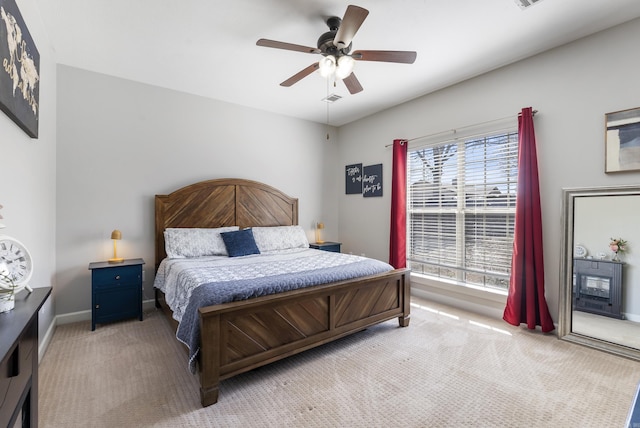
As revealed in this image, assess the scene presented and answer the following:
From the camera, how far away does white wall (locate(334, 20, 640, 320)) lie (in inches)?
100

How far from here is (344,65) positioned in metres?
2.37

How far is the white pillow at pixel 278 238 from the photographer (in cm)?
399

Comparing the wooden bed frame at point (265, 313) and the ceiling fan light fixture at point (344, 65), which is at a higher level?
the ceiling fan light fixture at point (344, 65)

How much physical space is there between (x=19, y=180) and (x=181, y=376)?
70.1 inches

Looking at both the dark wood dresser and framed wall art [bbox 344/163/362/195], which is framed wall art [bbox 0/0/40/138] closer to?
the dark wood dresser

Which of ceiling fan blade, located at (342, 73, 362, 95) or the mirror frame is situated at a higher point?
ceiling fan blade, located at (342, 73, 362, 95)

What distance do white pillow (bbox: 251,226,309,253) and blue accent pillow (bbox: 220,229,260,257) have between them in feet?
0.59

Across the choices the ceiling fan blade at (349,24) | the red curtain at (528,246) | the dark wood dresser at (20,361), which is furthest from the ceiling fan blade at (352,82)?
the dark wood dresser at (20,361)

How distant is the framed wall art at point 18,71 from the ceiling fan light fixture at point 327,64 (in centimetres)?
189

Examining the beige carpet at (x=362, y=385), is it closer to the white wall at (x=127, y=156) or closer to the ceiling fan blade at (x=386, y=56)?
the white wall at (x=127, y=156)

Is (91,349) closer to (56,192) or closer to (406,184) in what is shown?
(56,192)

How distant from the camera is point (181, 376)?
2.20m

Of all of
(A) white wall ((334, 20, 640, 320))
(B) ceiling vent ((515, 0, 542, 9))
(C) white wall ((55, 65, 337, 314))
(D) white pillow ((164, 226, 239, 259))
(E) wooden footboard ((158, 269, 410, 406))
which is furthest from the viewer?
(D) white pillow ((164, 226, 239, 259))

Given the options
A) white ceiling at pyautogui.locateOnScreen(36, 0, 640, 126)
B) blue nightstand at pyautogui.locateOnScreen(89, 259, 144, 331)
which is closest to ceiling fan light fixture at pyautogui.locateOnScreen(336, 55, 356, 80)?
white ceiling at pyautogui.locateOnScreen(36, 0, 640, 126)
